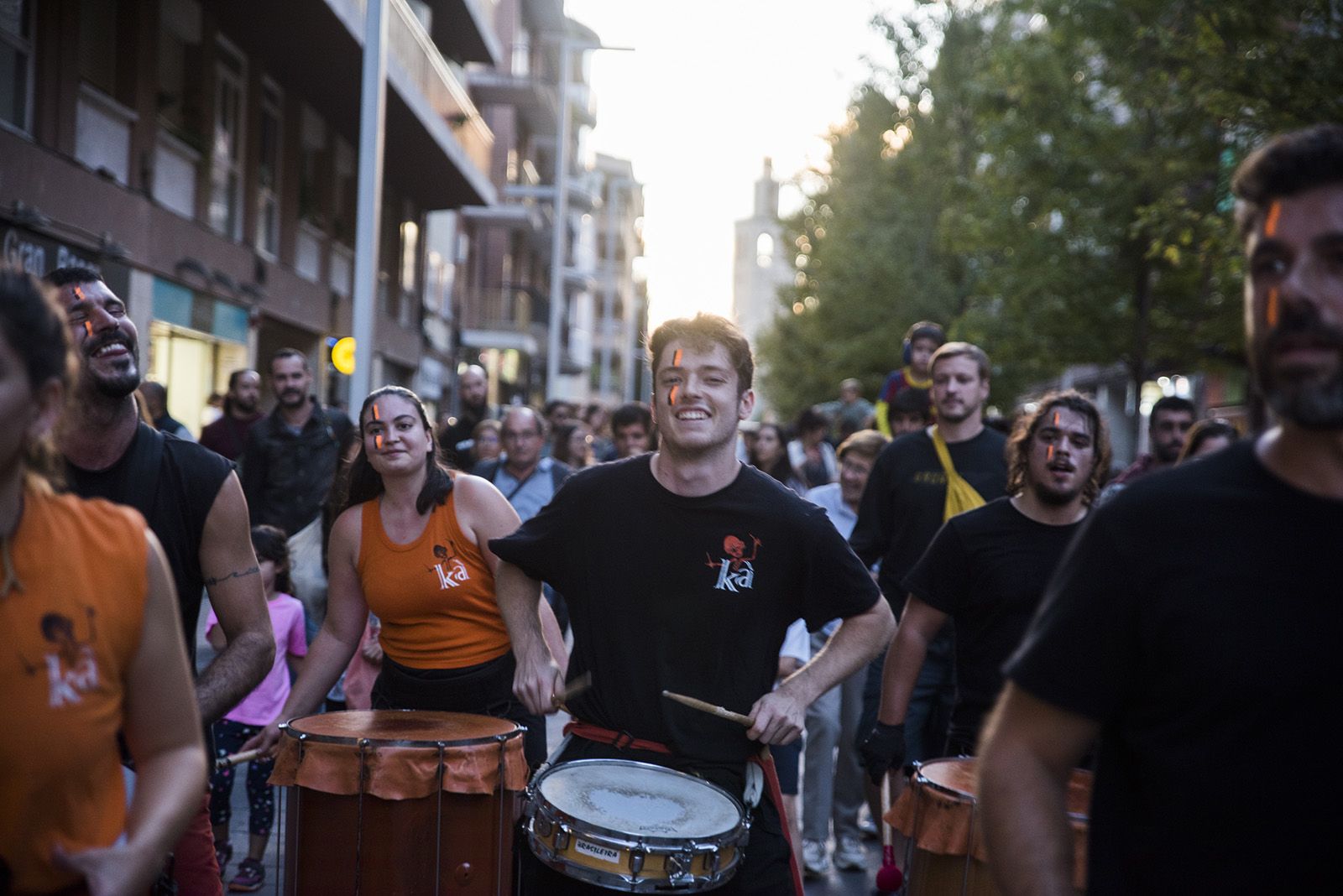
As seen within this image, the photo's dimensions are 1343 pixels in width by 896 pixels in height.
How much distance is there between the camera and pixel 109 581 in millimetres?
2309

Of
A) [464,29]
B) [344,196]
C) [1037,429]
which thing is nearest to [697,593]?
[1037,429]

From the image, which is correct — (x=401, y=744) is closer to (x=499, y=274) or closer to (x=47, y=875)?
(x=47, y=875)

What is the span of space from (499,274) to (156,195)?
2638 centimetres

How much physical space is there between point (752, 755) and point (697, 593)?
0.46m

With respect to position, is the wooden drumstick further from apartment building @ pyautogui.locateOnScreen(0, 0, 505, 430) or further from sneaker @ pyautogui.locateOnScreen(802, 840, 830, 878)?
apartment building @ pyautogui.locateOnScreen(0, 0, 505, 430)

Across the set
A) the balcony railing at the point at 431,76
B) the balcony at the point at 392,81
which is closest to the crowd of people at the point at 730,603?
the balcony at the point at 392,81

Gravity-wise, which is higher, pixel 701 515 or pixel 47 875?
pixel 701 515

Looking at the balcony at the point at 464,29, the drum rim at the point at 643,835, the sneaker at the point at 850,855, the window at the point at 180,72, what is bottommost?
the sneaker at the point at 850,855

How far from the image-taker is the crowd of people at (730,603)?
7.00 ft

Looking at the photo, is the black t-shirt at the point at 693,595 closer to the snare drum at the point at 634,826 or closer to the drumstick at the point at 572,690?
the drumstick at the point at 572,690

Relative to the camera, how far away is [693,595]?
4133mm

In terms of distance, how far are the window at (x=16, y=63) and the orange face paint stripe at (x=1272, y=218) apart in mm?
10613

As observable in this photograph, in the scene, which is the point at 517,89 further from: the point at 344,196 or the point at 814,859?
the point at 814,859

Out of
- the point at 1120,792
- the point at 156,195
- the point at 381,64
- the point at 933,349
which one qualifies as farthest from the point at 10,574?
the point at 156,195
